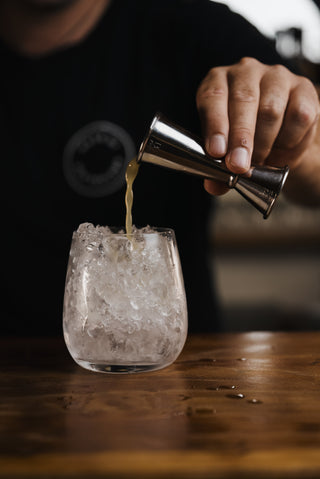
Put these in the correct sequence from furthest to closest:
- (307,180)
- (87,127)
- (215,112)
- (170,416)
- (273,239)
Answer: (273,239)
(87,127)
(307,180)
(215,112)
(170,416)

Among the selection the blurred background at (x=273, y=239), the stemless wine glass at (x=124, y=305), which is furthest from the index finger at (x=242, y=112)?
the blurred background at (x=273, y=239)

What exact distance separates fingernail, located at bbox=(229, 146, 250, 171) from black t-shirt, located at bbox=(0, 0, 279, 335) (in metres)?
0.70

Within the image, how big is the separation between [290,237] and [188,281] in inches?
76.4

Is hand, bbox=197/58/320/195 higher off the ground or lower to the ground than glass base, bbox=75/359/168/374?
higher

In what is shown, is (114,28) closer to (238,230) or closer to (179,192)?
(179,192)

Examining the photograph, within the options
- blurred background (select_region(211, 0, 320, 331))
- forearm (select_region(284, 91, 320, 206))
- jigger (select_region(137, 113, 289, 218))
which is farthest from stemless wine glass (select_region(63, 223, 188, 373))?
blurred background (select_region(211, 0, 320, 331))

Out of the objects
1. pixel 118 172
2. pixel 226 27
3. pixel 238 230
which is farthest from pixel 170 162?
pixel 238 230

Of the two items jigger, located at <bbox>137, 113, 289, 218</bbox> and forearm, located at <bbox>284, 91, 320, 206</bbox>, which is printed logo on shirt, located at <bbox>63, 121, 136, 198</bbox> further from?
jigger, located at <bbox>137, 113, 289, 218</bbox>

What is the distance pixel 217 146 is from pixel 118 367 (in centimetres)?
38

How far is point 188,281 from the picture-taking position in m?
1.68

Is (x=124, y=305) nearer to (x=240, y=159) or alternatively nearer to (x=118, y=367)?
(x=118, y=367)

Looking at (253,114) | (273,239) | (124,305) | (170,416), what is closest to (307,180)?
(253,114)

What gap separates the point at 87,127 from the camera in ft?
5.29

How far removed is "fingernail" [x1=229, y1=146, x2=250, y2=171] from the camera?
920mm
